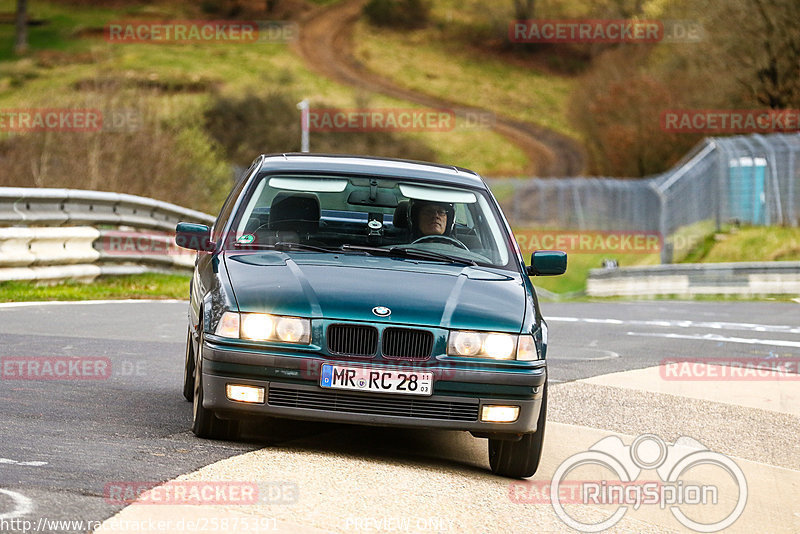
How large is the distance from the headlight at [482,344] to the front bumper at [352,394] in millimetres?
67

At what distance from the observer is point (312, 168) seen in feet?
26.6

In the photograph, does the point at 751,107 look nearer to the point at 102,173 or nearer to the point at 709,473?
the point at 102,173

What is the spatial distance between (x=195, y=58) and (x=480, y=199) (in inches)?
3761

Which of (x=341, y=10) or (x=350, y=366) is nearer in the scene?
(x=350, y=366)

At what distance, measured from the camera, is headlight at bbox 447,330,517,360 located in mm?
6539

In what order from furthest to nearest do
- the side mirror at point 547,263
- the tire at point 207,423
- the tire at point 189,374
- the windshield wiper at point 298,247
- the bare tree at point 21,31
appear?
the bare tree at point 21,31 < the tire at point 189,374 < the side mirror at point 547,263 < the windshield wiper at point 298,247 < the tire at point 207,423

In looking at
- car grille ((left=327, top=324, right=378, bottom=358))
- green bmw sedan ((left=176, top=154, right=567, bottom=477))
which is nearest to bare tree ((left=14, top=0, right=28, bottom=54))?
green bmw sedan ((left=176, top=154, right=567, bottom=477))

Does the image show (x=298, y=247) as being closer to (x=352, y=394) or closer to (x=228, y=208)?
(x=228, y=208)

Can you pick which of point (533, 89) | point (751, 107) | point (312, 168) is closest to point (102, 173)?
point (312, 168)

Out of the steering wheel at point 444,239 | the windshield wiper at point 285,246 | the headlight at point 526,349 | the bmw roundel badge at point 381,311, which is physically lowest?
the headlight at point 526,349

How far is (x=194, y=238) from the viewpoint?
7.93 metres

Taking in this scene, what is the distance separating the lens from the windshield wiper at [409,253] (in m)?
7.54

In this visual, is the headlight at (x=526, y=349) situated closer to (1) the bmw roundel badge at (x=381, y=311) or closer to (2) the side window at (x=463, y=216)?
(1) the bmw roundel badge at (x=381, y=311)

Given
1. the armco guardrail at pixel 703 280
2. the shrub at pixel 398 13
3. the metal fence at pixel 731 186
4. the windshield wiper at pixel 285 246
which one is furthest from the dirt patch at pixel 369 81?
the windshield wiper at pixel 285 246
